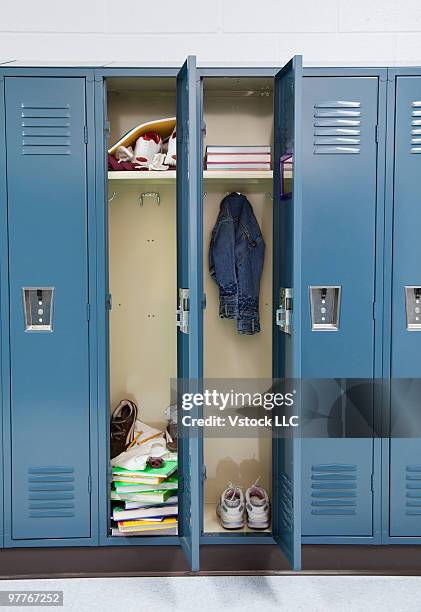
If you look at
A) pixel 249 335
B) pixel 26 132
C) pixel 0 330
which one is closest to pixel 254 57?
pixel 26 132

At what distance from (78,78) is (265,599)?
2385 millimetres

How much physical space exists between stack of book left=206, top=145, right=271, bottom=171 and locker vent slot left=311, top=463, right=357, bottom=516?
1.46 meters

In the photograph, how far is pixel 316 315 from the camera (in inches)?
116

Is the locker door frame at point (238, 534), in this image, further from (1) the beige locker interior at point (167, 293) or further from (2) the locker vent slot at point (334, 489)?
(1) the beige locker interior at point (167, 293)

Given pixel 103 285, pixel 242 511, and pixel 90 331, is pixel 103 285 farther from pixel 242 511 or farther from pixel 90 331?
pixel 242 511

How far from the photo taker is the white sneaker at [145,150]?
315cm

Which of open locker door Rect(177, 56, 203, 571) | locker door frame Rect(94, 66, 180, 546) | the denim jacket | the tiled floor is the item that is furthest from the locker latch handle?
the tiled floor

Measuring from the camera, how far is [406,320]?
2922mm

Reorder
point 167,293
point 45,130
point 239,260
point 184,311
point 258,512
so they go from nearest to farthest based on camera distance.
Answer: point 184,311 → point 45,130 → point 258,512 → point 239,260 → point 167,293

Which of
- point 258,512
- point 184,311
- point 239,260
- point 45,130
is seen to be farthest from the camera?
point 239,260

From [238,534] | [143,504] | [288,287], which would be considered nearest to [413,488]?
[238,534]

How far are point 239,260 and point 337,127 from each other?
82 centimetres

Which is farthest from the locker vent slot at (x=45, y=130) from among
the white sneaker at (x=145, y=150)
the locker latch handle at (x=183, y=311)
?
the locker latch handle at (x=183, y=311)

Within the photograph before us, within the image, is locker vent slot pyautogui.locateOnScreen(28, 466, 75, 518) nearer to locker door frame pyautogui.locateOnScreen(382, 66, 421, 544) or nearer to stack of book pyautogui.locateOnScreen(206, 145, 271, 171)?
locker door frame pyautogui.locateOnScreen(382, 66, 421, 544)
